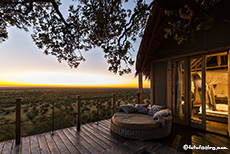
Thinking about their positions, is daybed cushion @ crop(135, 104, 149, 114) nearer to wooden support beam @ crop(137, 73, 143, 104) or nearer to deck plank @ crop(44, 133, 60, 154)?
wooden support beam @ crop(137, 73, 143, 104)

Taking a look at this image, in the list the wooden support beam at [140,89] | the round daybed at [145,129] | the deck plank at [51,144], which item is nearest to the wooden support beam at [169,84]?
the wooden support beam at [140,89]

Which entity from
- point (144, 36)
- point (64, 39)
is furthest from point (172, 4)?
point (64, 39)

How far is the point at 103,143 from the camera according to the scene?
2.66m

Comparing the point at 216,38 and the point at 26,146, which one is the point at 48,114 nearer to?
the point at 26,146

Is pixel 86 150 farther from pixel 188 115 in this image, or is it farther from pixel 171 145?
pixel 188 115

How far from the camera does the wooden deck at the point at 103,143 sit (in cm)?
234

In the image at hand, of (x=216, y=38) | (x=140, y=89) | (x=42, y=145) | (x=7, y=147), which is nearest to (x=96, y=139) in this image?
(x=42, y=145)

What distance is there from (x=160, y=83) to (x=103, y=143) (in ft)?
11.5

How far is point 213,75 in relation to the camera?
523cm

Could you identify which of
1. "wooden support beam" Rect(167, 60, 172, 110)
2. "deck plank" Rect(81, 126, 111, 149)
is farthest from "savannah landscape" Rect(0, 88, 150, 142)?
"wooden support beam" Rect(167, 60, 172, 110)

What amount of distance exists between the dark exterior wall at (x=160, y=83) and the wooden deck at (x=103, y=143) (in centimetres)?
163

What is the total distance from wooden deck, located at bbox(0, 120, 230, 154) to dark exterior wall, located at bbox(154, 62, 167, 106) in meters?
1.63

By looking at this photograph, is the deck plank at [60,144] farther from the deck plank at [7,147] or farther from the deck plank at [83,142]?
the deck plank at [7,147]

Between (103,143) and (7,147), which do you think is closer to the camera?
(7,147)
